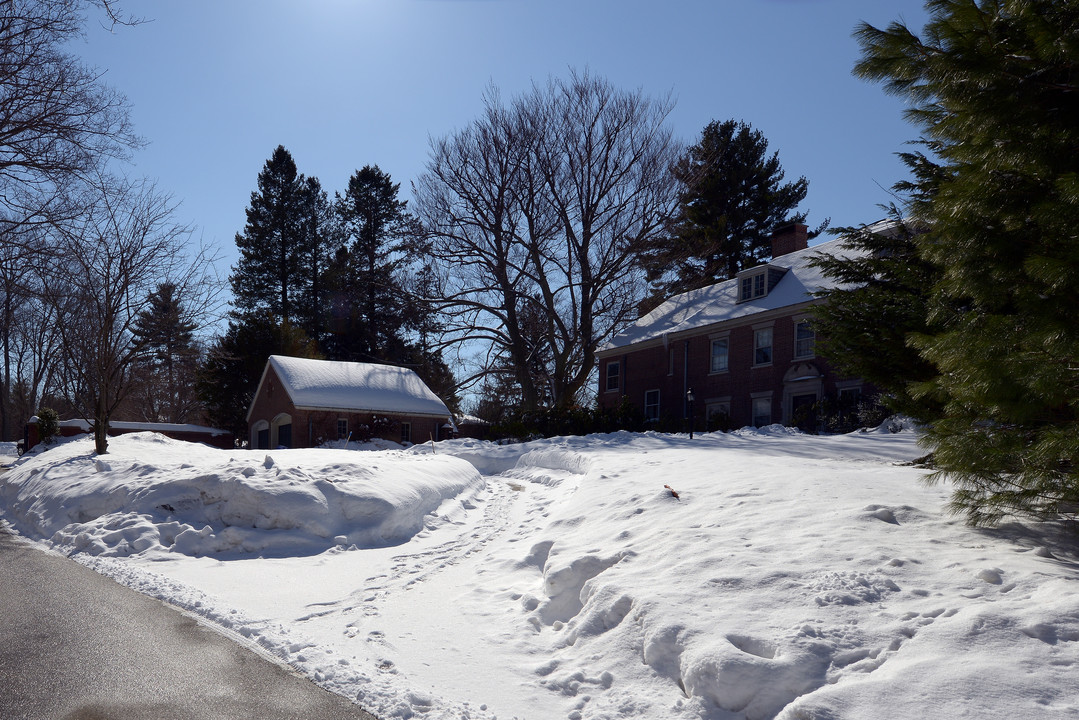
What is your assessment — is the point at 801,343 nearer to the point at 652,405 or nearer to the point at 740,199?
the point at 652,405

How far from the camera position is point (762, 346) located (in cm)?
2711

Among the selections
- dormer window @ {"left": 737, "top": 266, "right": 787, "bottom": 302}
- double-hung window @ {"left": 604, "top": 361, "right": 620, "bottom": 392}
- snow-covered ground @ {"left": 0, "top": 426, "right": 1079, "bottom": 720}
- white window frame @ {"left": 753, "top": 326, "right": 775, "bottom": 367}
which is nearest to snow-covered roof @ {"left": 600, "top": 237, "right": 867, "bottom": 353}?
dormer window @ {"left": 737, "top": 266, "right": 787, "bottom": 302}

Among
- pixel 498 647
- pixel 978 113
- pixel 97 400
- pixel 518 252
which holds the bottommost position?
pixel 498 647

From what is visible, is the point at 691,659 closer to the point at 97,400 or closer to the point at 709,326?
the point at 97,400

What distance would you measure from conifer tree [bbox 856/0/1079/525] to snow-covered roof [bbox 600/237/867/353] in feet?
61.9

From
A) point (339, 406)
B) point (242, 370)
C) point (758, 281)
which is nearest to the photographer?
point (758, 281)

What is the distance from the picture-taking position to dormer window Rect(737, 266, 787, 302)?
28237 mm

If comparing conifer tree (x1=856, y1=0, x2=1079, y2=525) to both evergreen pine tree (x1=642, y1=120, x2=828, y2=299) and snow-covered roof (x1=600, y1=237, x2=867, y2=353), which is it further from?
evergreen pine tree (x1=642, y1=120, x2=828, y2=299)

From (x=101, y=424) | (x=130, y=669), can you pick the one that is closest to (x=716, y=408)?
(x=101, y=424)

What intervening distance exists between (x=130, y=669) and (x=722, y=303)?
91.4 feet

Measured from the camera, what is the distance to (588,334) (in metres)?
32.1

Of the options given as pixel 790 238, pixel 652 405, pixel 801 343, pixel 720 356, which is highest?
pixel 790 238

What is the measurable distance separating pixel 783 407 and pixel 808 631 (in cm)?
2245

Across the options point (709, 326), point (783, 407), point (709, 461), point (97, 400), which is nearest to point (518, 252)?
point (709, 326)
